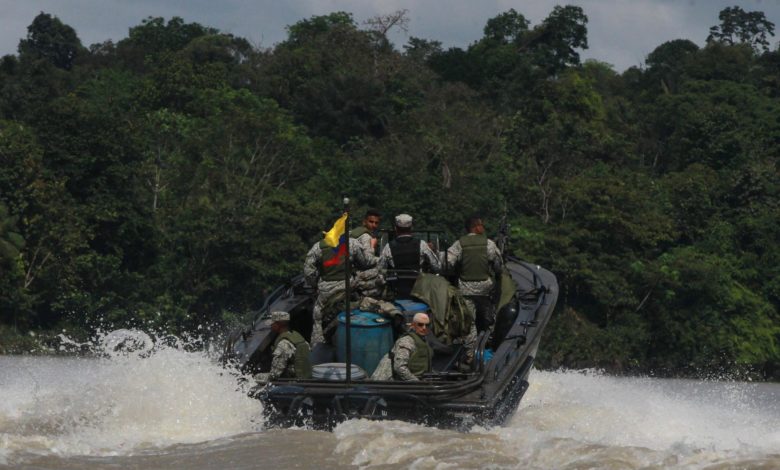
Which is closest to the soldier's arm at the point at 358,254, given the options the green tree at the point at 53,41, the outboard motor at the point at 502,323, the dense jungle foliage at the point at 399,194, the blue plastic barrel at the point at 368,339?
the blue plastic barrel at the point at 368,339

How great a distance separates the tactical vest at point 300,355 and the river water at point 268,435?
46 centimetres

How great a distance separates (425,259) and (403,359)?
210 cm

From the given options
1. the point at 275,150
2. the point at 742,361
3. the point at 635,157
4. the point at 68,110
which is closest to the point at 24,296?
the point at 68,110

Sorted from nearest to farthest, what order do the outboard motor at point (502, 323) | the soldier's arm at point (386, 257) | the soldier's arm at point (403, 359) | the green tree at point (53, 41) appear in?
the soldier's arm at point (403, 359)
the soldier's arm at point (386, 257)
the outboard motor at point (502, 323)
the green tree at point (53, 41)

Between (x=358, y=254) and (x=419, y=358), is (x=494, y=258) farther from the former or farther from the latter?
(x=419, y=358)

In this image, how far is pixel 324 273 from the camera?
1367 centimetres

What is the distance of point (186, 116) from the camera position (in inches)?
1743

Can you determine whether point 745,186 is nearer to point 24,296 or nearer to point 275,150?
point 275,150

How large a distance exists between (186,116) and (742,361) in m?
18.7

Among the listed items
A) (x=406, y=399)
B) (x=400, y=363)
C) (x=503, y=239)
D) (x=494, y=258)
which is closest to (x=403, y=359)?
(x=400, y=363)

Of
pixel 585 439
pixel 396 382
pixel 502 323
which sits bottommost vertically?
pixel 585 439

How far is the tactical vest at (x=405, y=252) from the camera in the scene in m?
13.8

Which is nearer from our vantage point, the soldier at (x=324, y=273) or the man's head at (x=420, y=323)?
the man's head at (x=420, y=323)

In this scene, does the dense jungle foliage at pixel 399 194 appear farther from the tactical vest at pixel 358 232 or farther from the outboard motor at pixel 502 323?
the tactical vest at pixel 358 232
